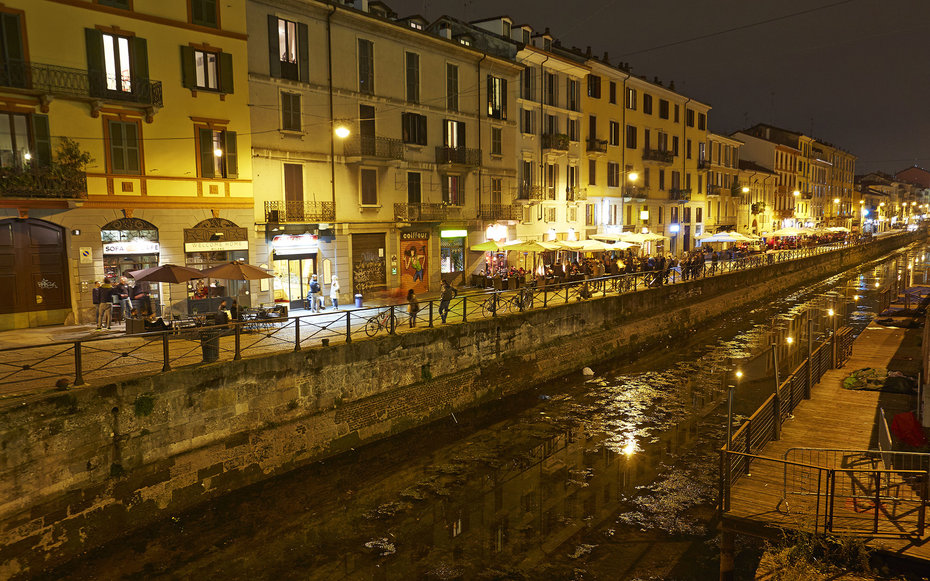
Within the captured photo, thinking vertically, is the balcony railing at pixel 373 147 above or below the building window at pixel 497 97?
below

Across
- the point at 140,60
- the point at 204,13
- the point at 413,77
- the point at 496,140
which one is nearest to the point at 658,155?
the point at 496,140

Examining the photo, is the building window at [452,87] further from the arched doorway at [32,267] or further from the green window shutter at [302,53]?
the arched doorway at [32,267]

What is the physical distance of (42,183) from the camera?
16.6 m

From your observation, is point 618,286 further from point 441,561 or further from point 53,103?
point 53,103

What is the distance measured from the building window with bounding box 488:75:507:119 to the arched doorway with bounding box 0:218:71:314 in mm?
20632

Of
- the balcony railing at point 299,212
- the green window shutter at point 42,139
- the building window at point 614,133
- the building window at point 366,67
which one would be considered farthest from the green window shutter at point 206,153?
the building window at point 614,133

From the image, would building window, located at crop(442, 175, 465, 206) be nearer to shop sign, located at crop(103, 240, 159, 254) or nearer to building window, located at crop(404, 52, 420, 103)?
building window, located at crop(404, 52, 420, 103)

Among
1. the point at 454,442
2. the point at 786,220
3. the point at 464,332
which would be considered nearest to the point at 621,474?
the point at 454,442

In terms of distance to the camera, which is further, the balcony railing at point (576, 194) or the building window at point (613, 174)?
the building window at point (613, 174)

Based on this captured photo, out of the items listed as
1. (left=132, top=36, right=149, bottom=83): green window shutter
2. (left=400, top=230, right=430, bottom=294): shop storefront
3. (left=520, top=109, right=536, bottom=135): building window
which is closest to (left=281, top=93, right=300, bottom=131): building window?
(left=132, top=36, right=149, bottom=83): green window shutter

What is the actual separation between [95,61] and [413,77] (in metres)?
13.1

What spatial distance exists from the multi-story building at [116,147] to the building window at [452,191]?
10398mm

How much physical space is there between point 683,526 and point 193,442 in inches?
401

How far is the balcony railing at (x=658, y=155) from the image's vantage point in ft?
147
